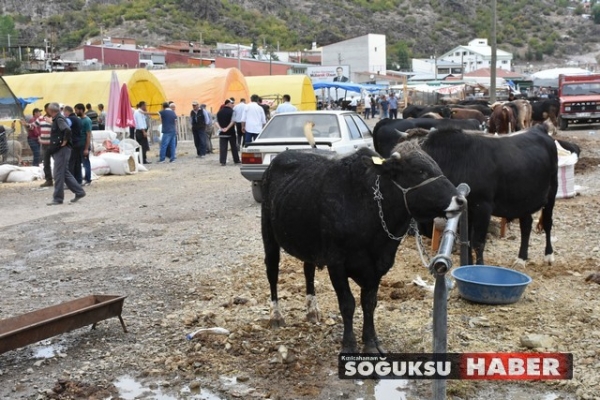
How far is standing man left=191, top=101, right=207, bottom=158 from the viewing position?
74.2 feet

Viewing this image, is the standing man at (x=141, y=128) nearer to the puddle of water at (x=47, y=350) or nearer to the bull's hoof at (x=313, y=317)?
the puddle of water at (x=47, y=350)

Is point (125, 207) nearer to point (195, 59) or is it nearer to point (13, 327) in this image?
point (13, 327)

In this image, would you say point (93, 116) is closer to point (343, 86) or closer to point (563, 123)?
point (563, 123)

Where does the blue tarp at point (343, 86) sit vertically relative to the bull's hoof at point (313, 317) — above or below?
above

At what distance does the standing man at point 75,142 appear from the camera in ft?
48.5

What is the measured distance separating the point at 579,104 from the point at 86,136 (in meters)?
24.0

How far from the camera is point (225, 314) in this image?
667 centimetres

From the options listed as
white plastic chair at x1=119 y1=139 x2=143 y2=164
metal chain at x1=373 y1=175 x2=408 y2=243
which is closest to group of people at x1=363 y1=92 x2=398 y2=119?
white plastic chair at x1=119 y1=139 x2=143 y2=164

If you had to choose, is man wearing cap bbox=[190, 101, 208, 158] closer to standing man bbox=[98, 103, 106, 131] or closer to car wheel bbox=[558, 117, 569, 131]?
standing man bbox=[98, 103, 106, 131]

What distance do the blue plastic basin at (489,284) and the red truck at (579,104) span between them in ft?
88.5

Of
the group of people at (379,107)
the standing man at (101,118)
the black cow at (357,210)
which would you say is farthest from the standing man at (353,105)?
the black cow at (357,210)

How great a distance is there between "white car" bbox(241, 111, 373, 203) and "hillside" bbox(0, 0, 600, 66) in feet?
315

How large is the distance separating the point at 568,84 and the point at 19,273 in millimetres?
30454

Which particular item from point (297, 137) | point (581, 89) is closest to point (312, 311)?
point (297, 137)
